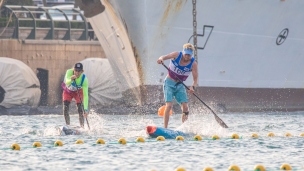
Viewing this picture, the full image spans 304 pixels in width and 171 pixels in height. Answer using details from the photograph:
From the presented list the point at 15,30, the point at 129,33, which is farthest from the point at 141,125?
the point at 15,30

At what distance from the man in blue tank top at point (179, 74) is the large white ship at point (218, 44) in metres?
9.23

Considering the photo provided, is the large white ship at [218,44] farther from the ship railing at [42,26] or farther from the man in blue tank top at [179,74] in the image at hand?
the man in blue tank top at [179,74]

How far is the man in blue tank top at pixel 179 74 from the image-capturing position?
62.8ft

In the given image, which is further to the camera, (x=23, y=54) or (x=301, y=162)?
(x=23, y=54)

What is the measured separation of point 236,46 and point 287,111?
2842 mm

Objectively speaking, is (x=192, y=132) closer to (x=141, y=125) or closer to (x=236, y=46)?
(x=141, y=125)

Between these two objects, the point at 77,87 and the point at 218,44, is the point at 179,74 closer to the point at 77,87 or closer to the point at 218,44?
the point at 77,87

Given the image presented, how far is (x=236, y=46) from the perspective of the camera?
1243 inches

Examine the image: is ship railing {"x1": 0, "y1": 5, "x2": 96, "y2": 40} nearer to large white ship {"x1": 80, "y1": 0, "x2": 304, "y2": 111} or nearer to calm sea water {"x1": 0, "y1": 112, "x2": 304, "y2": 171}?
large white ship {"x1": 80, "y1": 0, "x2": 304, "y2": 111}

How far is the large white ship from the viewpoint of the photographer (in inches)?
1172

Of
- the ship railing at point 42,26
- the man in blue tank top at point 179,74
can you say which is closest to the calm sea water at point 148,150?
the man in blue tank top at point 179,74

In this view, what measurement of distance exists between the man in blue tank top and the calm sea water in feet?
1.53

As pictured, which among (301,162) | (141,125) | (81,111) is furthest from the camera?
(141,125)

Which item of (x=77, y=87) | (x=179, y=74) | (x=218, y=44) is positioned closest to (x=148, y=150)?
(x=179, y=74)
